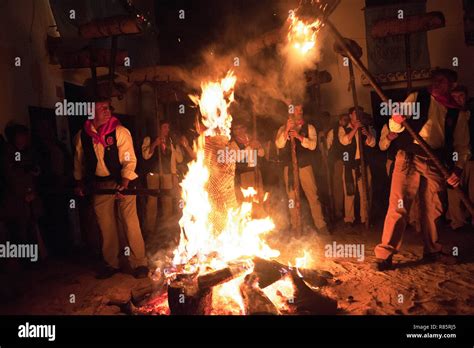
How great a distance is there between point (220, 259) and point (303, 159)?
361cm

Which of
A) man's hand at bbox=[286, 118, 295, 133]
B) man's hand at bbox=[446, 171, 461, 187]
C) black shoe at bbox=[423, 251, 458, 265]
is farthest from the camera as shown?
man's hand at bbox=[286, 118, 295, 133]

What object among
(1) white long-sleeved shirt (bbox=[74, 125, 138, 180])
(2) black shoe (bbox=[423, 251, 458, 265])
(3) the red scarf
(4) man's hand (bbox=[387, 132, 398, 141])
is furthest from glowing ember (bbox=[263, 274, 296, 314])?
(3) the red scarf

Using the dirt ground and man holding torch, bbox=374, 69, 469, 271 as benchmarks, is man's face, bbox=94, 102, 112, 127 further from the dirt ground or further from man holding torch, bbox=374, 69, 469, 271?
man holding torch, bbox=374, 69, 469, 271

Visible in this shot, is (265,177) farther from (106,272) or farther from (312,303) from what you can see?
(312,303)

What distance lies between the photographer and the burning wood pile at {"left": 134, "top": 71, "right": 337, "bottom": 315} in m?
4.62

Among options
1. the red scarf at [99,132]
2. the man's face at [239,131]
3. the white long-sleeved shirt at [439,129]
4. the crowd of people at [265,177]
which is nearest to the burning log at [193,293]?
the crowd of people at [265,177]

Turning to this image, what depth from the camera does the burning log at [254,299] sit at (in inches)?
173

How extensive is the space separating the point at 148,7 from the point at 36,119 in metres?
7.88

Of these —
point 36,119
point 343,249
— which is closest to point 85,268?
point 36,119

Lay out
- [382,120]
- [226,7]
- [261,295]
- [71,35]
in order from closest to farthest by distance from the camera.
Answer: [261,295] → [71,35] → [382,120] → [226,7]

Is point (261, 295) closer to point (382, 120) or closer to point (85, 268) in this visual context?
point (85, 268)

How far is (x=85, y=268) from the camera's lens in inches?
267

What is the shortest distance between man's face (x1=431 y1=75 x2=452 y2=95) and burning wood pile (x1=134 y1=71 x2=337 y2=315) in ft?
11.0

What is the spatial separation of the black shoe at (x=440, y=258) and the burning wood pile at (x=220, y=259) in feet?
6.03
